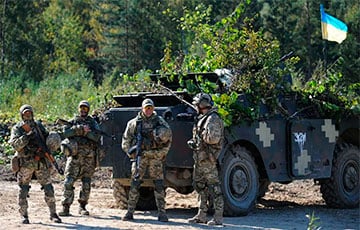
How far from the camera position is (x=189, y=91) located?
13039 millimetres

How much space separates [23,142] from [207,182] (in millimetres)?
2562

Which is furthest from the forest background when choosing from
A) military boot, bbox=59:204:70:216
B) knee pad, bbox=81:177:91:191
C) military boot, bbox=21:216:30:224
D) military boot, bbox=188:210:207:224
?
military boot, bbox=21:216:30:224

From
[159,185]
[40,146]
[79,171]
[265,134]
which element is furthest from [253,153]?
[40,146]

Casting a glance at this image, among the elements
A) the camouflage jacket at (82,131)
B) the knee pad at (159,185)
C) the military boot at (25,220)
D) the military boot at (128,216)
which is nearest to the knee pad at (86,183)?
the camouflage jacket at (82,131)

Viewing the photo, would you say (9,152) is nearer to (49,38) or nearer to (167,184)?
(167,184)

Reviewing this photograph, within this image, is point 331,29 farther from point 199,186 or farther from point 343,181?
point 199,186

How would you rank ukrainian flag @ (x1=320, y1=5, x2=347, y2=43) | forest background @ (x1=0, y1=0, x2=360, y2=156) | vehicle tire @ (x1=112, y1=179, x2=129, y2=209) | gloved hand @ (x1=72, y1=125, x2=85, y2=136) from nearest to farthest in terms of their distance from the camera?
1. gloved hand @ (x1=72, y1=125, x2=85, y2=136)
2. vehicle tire @ (x1=112, y1=179, x2=129, y2=209)
3. forest background @ (x1=0, y1=0, x2=360, y2=156)
4. ukrainian flag @ (x1=320, y1=5, x2=347, y2=43)

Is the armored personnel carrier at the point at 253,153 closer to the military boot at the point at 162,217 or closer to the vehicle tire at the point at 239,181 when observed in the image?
the vehicle tire at the point at 239,181

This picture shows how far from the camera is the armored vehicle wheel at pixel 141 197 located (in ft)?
45.0

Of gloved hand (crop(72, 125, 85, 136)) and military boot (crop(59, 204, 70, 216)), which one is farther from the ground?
gloved hand (crop(72, 125, 85, 136))

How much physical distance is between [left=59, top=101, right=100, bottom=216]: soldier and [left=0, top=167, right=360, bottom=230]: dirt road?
43 cm

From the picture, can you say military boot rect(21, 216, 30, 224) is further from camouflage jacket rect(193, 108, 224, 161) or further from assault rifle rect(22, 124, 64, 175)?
camouflage jacket rect(193, 108, 224, 161)

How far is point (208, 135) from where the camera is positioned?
1186 cm

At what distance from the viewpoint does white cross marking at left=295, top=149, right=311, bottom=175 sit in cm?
1407
